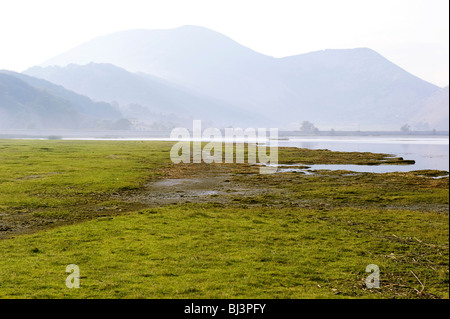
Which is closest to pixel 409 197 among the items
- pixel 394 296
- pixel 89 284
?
pixel 394 296

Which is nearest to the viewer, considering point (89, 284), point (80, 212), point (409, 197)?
point (89, 284)

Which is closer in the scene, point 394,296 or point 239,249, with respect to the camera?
point 394,296

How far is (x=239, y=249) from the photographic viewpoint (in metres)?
19.1

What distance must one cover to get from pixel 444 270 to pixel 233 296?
7.61 meters

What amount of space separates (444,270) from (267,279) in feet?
20.2

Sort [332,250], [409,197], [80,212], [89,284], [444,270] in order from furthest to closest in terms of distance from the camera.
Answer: [409,197]
[80,212]
[332,250]
[444,270]
[89,284]

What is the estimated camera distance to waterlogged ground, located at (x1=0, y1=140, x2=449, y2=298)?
14.5 metres

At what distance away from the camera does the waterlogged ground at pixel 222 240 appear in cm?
1446

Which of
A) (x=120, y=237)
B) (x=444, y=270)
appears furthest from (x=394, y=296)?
(x=120, y=237)

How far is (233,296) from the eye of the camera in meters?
13.5

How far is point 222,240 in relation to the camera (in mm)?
20625
